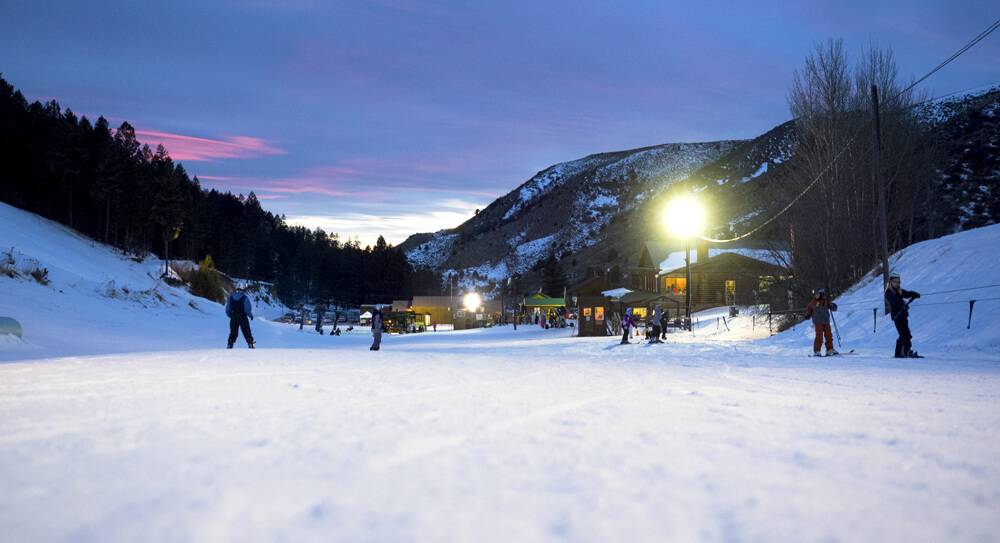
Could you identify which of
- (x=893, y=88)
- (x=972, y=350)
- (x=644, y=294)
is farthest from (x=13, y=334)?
(x=893, y=88)

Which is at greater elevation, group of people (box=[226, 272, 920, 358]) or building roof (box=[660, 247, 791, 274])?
building roof (box=[660, 247, 791, 274])

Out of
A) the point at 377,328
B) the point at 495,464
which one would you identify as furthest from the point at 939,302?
the point at 495,464

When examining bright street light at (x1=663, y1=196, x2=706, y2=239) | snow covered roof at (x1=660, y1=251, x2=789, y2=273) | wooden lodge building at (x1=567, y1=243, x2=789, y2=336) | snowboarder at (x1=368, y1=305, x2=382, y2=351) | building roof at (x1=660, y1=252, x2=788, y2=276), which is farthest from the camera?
snow covered roof at (x1=660, y1=251, x2=789, y2=273)

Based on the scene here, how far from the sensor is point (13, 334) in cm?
1556

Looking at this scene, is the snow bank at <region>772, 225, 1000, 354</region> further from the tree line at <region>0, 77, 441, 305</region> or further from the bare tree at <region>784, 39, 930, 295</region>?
the tree line at <region>0, 77, 441, 305</region>

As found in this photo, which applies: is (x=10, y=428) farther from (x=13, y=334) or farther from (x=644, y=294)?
(x=644, y=294)

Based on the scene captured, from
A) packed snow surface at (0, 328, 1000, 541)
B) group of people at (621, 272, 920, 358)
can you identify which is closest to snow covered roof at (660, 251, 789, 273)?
group of people at (621, 272, 920, 358)

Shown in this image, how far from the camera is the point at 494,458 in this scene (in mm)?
4477

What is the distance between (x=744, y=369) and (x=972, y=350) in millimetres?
6738

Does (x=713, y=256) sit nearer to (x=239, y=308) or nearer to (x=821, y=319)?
(x=821, y=319)

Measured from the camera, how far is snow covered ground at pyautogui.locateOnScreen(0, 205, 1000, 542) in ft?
10.3

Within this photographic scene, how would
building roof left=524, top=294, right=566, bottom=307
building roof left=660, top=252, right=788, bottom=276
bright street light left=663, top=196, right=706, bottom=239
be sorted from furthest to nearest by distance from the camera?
1. building roof left=524, top=294, right=566, bottom=307
2. building roof left=660, top=252, right=788, bottom=276
3. bright street light left=663, top=196, right=706, bottom=239

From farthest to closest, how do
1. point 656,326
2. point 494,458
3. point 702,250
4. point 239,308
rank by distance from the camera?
point 702,250 → point 656,326 → point 239,308 → point 494,458

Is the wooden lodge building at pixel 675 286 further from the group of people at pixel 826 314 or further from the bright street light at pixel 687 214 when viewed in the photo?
the group of people at pixel 826 314
